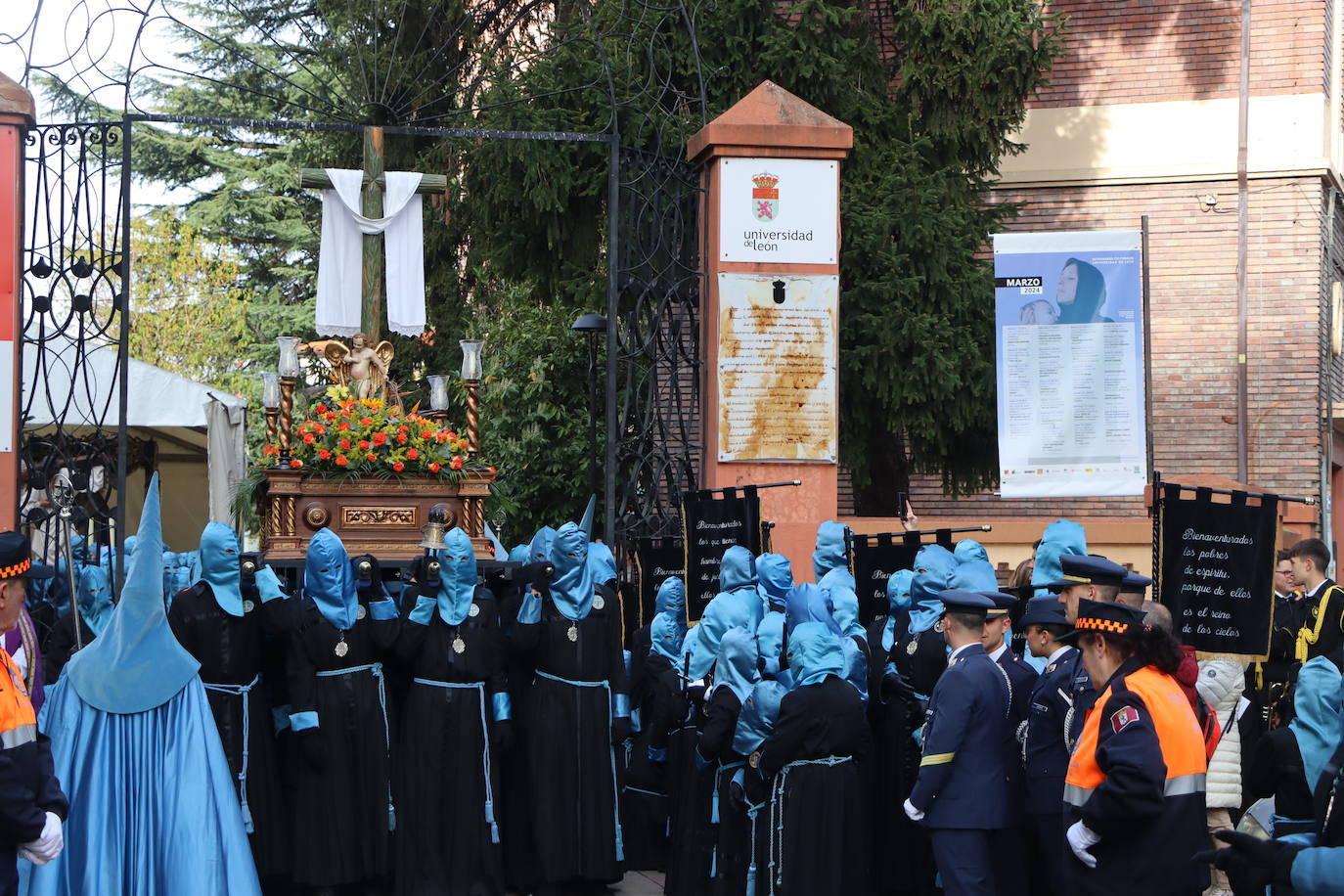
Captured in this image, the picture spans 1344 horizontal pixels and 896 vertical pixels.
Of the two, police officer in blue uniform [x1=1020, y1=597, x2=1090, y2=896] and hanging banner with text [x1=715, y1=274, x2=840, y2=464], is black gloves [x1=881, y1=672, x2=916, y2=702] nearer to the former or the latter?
police officer in blue uniform [x1=1020, y1=597, x2=1090, y2=896]

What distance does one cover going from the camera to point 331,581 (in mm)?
8555

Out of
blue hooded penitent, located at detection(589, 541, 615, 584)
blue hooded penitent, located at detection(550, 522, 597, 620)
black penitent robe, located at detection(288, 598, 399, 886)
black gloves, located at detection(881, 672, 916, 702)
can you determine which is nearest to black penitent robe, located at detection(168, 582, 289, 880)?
black penitent robe, located at detection(288, 598, 399, 886)

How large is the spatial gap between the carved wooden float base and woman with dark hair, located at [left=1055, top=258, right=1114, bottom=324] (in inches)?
180

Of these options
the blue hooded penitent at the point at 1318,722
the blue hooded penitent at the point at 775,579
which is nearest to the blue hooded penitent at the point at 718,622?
the blue hooded penitent at the point at 775,579

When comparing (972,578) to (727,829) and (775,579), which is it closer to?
(775,579)

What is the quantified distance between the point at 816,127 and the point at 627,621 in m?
3.69

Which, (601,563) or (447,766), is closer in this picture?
(447,766)

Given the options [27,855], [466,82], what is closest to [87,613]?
[27,855]

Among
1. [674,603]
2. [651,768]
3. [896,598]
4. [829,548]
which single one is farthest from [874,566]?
[651,768]

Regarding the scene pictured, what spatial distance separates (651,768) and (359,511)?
2815 millimetres

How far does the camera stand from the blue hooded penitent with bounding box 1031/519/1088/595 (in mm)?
8188

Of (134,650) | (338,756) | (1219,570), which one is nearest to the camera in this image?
(134,650)

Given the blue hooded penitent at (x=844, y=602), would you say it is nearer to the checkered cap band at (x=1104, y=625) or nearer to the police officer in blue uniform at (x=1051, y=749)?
the police officer in blue uniform at (x=1051, y=749)

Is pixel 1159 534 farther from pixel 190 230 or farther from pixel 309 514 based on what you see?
pixel 190 230
